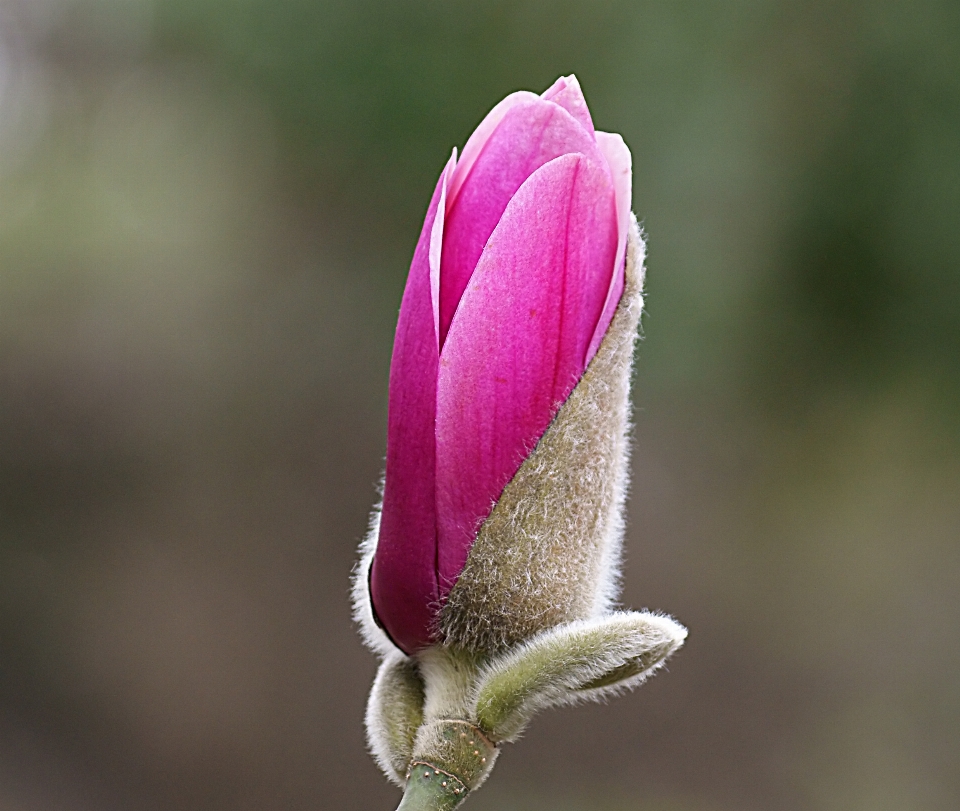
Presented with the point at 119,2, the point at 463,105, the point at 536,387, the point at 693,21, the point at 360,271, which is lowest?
the point at 536,387

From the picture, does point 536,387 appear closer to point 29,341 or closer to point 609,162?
point 609,162

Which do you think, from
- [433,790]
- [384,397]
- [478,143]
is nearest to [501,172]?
[478,143]

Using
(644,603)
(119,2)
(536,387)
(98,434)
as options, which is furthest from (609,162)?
(119,2)

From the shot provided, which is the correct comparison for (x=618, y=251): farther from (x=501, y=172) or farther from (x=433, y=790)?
(x=433, y=790)

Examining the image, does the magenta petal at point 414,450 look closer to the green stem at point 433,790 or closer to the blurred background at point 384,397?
the green stem at point 433,790

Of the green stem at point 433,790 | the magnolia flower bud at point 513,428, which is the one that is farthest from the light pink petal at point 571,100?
the green stem at point 433,790

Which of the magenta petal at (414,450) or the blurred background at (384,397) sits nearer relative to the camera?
the magenta petal at (414,450)

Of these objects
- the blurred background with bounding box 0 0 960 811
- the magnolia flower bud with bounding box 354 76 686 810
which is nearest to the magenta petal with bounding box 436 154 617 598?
the magnolia flower bud with bounding box 354 76 686 810
